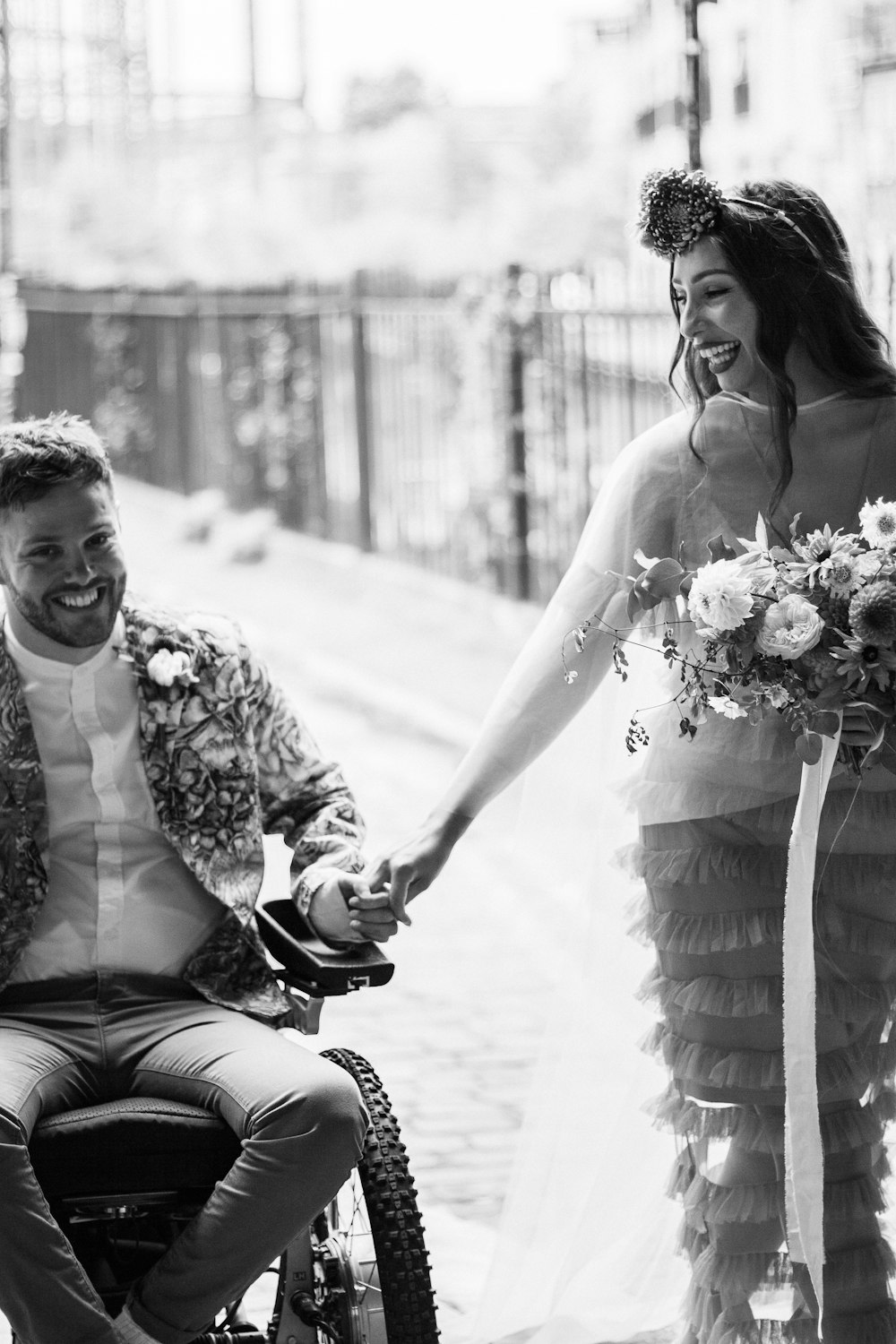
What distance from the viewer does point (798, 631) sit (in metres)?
2.55

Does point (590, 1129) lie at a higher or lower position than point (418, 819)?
higher

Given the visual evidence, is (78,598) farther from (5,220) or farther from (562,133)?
(562,133)

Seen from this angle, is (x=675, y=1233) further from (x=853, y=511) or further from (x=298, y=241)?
(x=298, y=241)

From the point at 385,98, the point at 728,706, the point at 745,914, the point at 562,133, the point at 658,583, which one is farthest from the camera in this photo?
the point at 385,98

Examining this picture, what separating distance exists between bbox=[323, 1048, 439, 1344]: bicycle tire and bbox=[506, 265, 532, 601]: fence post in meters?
7.84

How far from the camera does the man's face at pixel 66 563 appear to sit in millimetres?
3010

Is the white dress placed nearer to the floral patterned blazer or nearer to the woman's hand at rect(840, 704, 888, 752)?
the woman's hand at rect(840, 704, 888, 752)

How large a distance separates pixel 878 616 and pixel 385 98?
145 ft

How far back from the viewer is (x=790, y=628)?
257 centimetres

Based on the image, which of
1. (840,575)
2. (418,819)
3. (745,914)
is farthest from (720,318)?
(418,819)

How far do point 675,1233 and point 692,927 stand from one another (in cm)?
72

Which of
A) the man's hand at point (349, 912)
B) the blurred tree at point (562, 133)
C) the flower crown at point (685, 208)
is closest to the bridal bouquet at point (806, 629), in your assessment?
the flower crown at point (685, 208)

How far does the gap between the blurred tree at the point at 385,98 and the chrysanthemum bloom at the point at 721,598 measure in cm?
4271

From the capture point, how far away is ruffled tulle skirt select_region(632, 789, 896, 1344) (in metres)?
2.83
